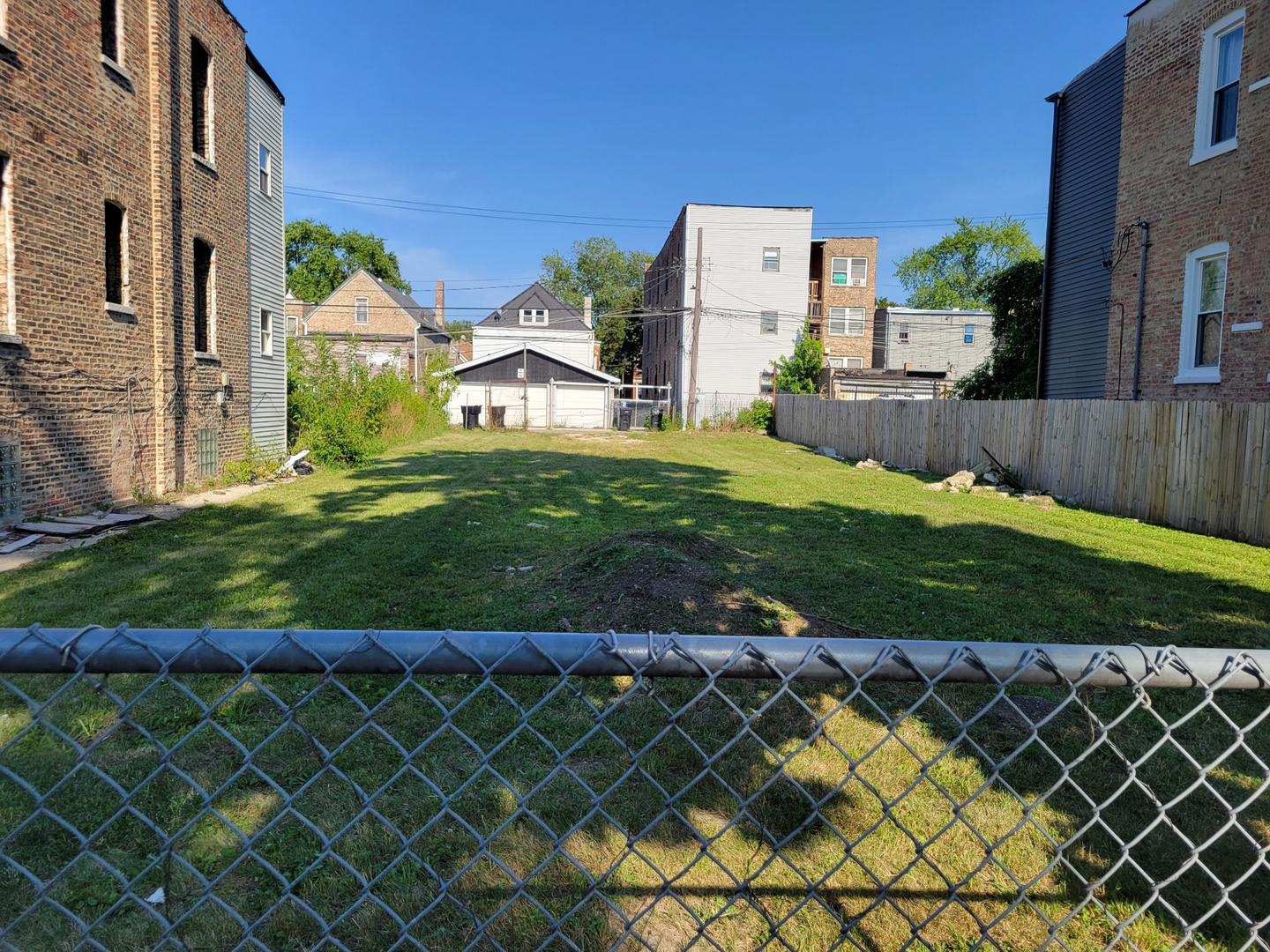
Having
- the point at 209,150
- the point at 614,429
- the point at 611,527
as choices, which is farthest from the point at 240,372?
the point at 614,429

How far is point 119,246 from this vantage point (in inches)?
438

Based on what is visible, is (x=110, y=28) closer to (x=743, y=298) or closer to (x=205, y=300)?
(x=205, y=300)

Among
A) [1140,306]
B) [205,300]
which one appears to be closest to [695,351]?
[1140,306]

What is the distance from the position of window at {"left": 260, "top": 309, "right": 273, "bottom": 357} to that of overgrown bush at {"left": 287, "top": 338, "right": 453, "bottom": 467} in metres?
1.65

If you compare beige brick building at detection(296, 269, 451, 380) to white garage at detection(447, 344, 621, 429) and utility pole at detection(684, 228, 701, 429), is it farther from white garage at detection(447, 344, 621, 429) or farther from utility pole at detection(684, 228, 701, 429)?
utility pole at detection(684, 228, 701, 429)

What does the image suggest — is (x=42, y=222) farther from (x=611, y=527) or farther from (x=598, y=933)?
(x=598, y=933)

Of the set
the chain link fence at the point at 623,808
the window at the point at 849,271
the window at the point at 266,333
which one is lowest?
the chain link fence at the point at 623,808

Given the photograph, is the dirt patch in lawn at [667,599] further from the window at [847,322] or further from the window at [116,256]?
the window at [847,322]

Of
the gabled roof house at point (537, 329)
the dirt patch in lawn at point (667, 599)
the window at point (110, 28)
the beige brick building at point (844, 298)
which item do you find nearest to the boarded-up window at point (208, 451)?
the window at point (110, 28)

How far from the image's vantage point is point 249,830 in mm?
3170

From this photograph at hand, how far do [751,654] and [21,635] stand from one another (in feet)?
4.13

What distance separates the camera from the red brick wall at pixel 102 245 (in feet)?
29.7

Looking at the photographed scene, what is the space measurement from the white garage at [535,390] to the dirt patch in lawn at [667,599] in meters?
32.0

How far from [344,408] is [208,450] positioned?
13.4 ft
